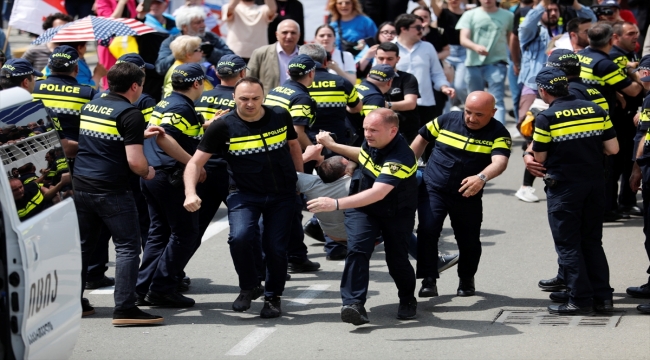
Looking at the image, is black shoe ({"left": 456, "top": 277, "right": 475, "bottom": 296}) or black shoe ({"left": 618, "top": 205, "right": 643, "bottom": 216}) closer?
black shoe ({"left": 456, "top": 277, "right": 475, "bottom": 296})

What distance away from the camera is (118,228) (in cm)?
748

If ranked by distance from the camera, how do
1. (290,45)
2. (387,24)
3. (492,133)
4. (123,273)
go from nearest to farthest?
(123,273) → (492,133) → (290,45) → (387,24)

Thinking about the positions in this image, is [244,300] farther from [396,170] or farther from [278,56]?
[278,56]

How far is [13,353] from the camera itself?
5277mm

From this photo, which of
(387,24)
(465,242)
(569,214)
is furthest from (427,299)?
(387,24)

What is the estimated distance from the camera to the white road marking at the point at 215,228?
10.7 metres

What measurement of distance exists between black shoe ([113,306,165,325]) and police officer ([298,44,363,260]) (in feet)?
8.12

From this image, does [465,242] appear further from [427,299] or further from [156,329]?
[156,329]

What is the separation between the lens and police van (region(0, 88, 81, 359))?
5223 millimetres

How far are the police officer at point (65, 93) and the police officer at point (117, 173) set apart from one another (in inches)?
46.7

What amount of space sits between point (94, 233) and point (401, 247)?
7.69 feet

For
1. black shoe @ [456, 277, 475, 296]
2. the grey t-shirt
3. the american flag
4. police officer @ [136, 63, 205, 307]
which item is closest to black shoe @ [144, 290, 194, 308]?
police officer @ [136, 63, 205, 307]

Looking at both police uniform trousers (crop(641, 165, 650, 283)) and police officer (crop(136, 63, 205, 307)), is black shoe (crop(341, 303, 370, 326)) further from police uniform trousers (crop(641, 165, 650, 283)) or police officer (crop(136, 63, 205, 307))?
police uniform trousers (crop(641, 165, 650, 283))

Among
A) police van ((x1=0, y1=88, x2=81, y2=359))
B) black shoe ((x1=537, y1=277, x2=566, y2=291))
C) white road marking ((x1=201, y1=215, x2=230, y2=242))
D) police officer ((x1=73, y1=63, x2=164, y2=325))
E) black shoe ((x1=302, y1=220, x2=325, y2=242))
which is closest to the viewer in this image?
police van ((x1=0, y1=88, x2=81, y2=359))
